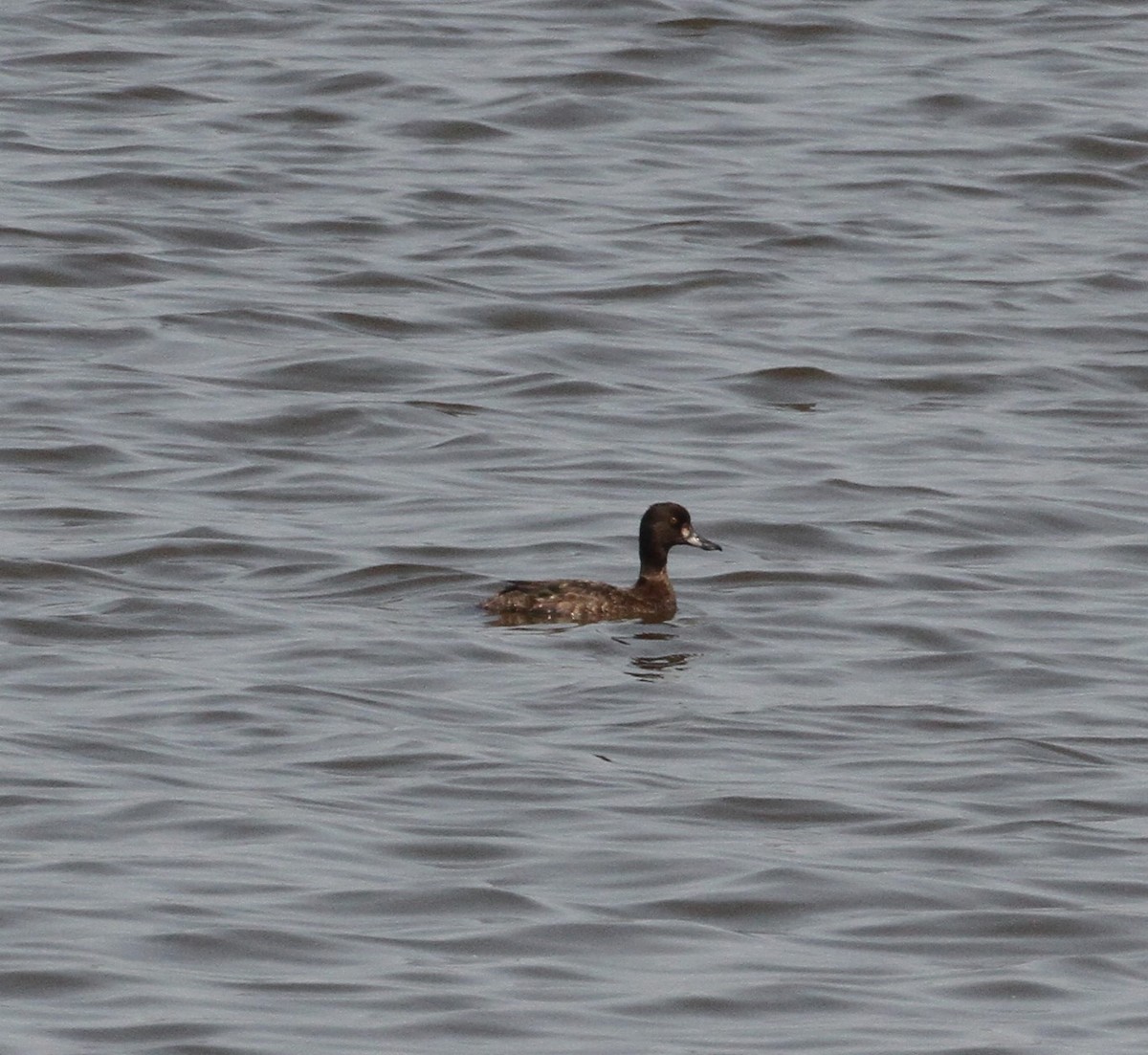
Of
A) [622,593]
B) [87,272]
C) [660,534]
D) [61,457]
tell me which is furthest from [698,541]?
[87,272]

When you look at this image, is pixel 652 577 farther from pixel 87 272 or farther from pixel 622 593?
pixel 87 272

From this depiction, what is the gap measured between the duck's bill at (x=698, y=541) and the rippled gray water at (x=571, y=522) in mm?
253

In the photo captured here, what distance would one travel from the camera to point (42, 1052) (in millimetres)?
7836

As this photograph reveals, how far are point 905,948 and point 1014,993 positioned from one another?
1.41 ft

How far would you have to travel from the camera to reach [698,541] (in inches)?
544

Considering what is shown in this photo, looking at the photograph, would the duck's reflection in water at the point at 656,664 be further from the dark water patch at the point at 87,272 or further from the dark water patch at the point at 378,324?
the dark water patch at the point at 87,272

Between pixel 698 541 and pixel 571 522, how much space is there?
121 centimetres

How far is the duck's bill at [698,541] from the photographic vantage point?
45.0 feet

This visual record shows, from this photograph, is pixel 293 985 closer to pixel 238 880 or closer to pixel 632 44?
pixel 238 880

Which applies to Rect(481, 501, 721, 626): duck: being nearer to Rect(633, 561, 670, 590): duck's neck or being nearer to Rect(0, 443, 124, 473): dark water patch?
Rect(633, 561, 670, 590): duck's neck

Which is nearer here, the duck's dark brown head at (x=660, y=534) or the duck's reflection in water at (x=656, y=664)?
the duck's reflection in water at (x=656, y=664)

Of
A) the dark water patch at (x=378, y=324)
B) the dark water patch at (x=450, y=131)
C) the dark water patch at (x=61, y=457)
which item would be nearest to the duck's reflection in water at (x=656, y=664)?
the dark water patch at (x=61, y=457)

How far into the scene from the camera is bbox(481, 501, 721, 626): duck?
12.8m

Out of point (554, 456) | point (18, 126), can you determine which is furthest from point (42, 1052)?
point (18, 126)
